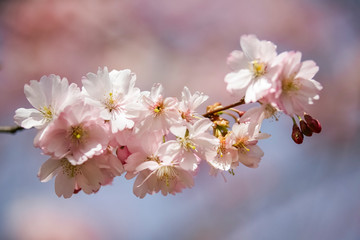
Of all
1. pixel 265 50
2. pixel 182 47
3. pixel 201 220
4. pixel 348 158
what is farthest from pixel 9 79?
pixel 348 158

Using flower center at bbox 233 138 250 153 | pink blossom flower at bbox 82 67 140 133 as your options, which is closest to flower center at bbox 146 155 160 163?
pink blossom flower at bbox 82 67 140 133

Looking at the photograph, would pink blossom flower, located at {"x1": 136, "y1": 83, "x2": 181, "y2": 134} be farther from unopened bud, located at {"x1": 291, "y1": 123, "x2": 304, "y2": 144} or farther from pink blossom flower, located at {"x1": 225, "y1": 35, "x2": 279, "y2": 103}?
unopened bud, located at {"x1": 291, "y1": 123, "x2": 304, "y2": 144}

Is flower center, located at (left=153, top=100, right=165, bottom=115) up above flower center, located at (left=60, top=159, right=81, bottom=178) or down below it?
above

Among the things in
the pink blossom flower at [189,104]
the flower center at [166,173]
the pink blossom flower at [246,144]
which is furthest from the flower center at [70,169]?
the pink blossom flower at [246,144]

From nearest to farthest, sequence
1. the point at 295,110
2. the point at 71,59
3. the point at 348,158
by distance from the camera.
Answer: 1. the point at 295,110
2. the point at 71,59
3. the point at 348,158

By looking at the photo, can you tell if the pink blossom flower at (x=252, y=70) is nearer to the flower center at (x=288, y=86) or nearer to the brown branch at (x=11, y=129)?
the flower center at (x=288, y=86)

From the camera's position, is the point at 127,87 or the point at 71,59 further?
the point at 71,59

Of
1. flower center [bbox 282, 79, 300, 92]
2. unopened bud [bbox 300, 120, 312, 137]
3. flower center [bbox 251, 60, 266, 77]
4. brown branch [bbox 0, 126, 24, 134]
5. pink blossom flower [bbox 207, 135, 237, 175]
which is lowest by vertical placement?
brown branch [bbox 0, 126, 24, 134]

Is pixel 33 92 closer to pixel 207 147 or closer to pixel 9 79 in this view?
pixel 207 147
